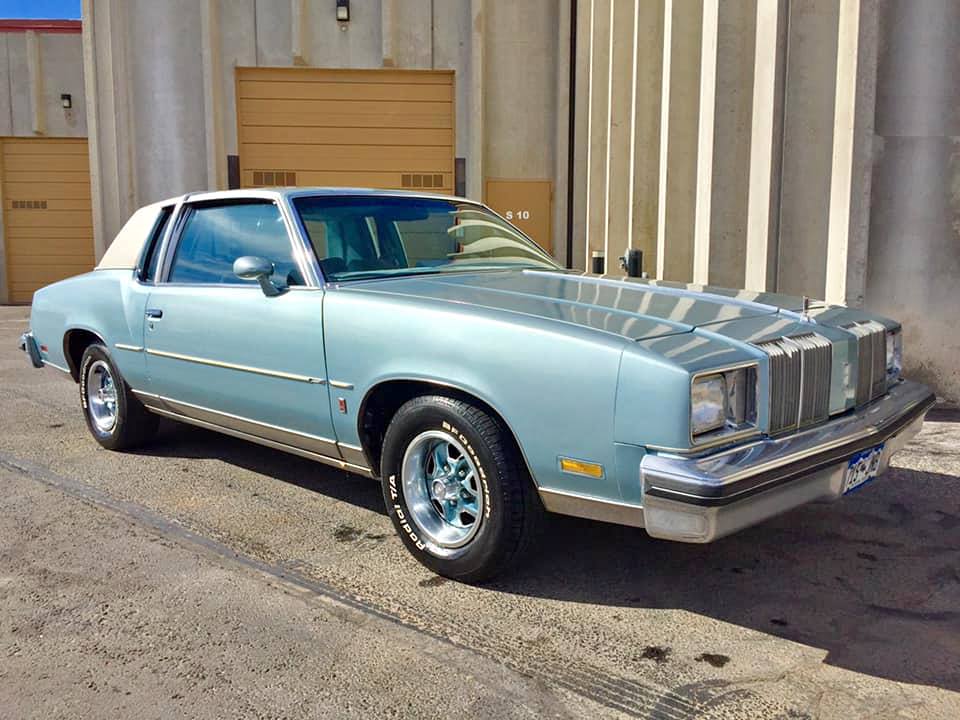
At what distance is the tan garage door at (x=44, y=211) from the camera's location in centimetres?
1692

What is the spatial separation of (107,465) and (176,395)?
2.82 ft

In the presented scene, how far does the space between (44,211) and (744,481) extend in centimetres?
1758

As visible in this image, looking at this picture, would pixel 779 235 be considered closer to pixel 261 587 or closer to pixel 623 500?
pixel 623 500

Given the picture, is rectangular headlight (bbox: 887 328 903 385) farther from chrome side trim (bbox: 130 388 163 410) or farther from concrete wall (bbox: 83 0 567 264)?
concrete wall (bbox: 83 0 567 264)

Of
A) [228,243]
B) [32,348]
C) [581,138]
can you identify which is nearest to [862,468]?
[228,243]

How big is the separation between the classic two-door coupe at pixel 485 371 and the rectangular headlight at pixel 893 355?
0.01 metres

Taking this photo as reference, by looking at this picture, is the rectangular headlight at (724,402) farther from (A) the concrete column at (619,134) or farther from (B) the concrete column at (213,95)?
(B) the concrete column at (213,95)

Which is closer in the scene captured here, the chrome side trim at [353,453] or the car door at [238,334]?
the chrome side trim at [353,453]

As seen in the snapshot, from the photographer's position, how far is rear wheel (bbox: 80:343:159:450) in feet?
16.9

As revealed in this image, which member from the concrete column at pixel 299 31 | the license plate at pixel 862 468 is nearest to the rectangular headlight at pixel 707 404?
the license plate at pixel 862 468

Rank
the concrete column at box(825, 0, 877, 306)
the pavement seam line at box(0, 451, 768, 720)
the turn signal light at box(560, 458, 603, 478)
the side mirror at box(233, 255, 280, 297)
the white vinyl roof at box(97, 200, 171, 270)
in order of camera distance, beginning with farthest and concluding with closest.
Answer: the concrete column at box(825, 0, 877, 306) → the white vinyl roof at box(97, 200, 171, 270) → the side mirror at box(233, 255, 280, 297) → the turn signal light at box(560, 458, 603, 478) → the pavement seam line at box(0, 451, 768, 720)

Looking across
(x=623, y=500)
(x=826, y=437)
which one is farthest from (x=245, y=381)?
(x=826, y=437)

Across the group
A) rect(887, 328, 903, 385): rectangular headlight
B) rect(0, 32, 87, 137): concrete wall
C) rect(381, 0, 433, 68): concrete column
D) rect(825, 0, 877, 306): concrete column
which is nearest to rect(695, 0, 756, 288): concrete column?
rect(825, 0, 877, 306): concrete column

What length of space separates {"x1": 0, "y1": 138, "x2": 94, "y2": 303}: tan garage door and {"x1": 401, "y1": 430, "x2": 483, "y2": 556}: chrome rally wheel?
52.0 ft
